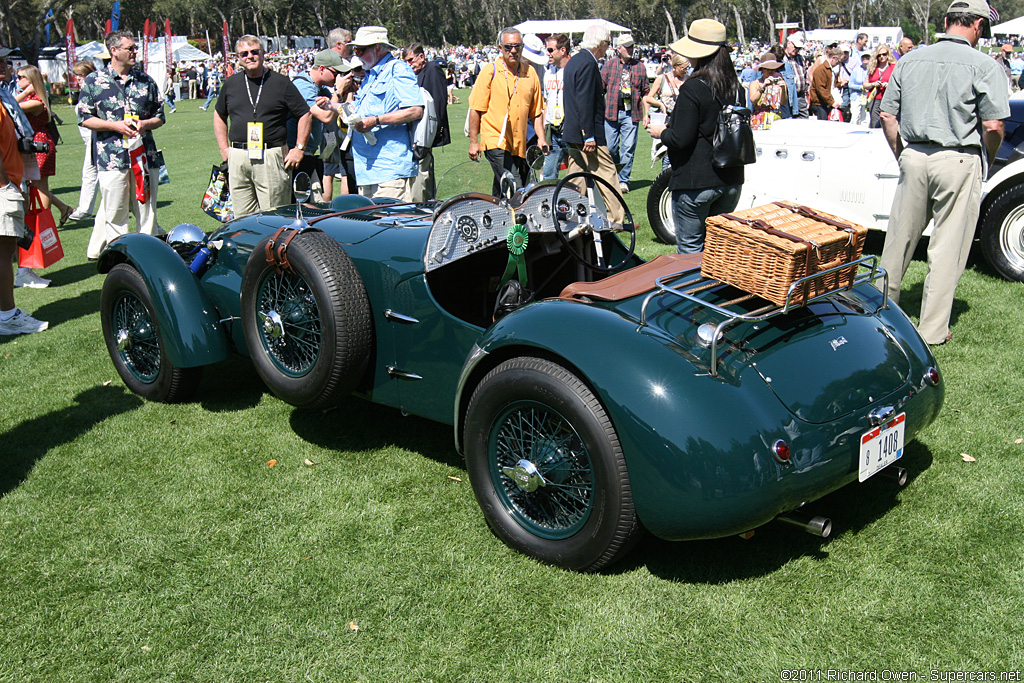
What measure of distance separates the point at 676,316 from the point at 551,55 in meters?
8.48

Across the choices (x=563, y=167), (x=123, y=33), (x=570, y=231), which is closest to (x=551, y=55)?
(x=563, y=167)

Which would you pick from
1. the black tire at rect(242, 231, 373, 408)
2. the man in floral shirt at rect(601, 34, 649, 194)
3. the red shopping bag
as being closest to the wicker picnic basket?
the black tire at rect(242, 231, 373, 408)

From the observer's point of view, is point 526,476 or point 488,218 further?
point 488,218

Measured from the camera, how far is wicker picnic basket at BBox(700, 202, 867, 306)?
2980 mm

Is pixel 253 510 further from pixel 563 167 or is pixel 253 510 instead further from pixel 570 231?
pixel 563 167

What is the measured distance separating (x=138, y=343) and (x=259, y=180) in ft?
9.93

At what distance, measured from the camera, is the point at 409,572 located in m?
3.32

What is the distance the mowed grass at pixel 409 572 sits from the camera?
9.14 ft

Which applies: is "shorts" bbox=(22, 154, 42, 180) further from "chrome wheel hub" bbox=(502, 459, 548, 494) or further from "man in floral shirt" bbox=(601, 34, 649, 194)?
"chrome wheel hub" bbox=(502, 459, 548, 494)

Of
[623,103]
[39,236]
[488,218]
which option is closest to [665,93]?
[623,103]

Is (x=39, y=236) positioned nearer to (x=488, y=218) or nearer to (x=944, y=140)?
(x=488, y=218)

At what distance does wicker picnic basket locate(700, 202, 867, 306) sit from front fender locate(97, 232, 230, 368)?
2758 millimetres

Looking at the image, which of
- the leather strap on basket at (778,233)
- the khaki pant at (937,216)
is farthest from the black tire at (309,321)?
the khaki pant at (937,216)

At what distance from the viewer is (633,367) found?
9.43 ft
